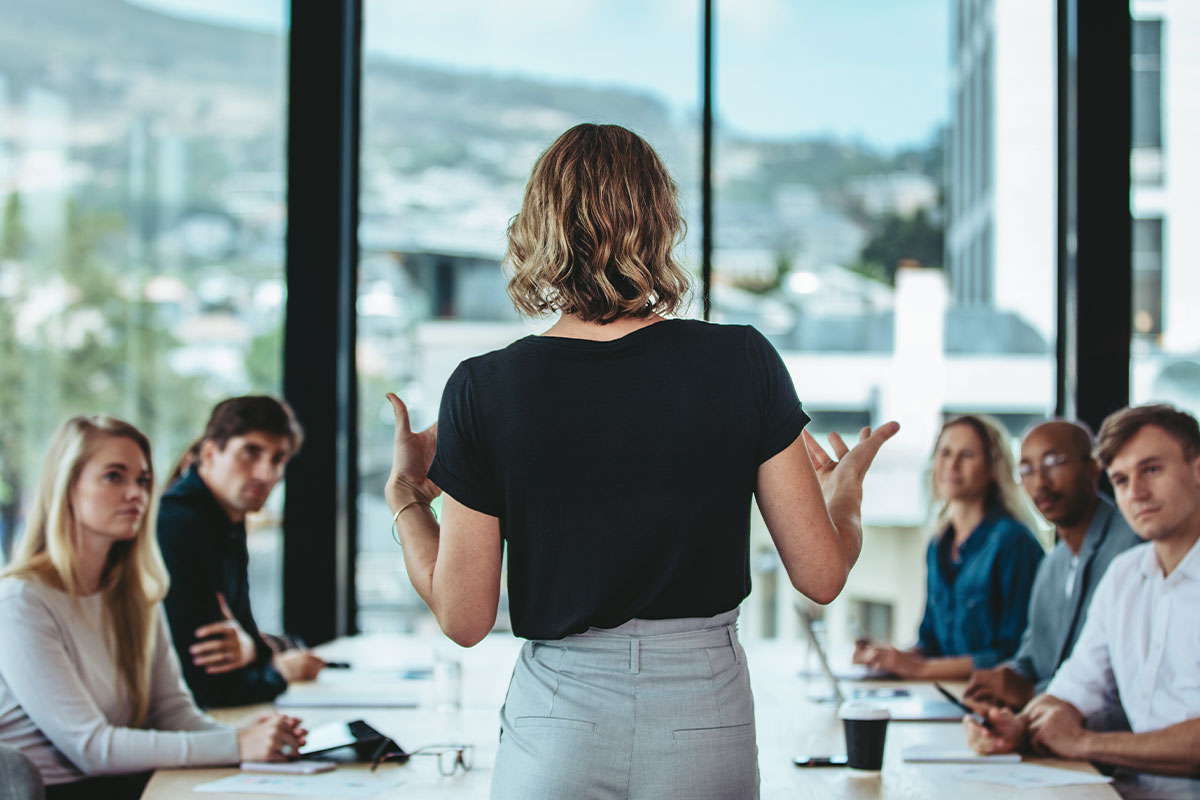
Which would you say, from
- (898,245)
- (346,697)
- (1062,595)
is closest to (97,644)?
(346,697)

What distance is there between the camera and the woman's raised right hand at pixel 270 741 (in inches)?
83.8

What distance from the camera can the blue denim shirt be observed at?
345 centimetres

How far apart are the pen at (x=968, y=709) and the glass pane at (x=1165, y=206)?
1664mm

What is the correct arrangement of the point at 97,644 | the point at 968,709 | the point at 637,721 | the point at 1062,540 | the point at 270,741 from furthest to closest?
the point at 1062,540 → the point at 968,709 → the point at 97,644 → the point at 270,741 → the point at 637,721

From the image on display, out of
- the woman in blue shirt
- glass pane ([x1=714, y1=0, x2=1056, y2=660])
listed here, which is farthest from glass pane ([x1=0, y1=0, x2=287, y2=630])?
the woman in blue shirt

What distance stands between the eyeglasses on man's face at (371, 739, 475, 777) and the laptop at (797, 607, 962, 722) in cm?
79

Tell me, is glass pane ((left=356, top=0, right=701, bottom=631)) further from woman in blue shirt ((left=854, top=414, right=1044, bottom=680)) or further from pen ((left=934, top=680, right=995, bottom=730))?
pen ((left=934, top=680, right=995, bottom=730))

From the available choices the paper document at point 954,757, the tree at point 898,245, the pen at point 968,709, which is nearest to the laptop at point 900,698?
the pen at point 968,709

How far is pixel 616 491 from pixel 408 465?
0.38 m

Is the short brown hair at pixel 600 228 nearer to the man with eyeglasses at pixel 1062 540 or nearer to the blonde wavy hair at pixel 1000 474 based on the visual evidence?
the man with eyeglasses at pixel 1062 540

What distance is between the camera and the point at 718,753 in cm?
141

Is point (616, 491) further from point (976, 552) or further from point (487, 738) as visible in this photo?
point (976, 552)

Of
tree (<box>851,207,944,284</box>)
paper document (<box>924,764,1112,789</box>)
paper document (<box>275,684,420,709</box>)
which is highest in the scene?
tree (<box>851,207,944,284</box>)

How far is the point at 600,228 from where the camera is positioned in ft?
4.80
